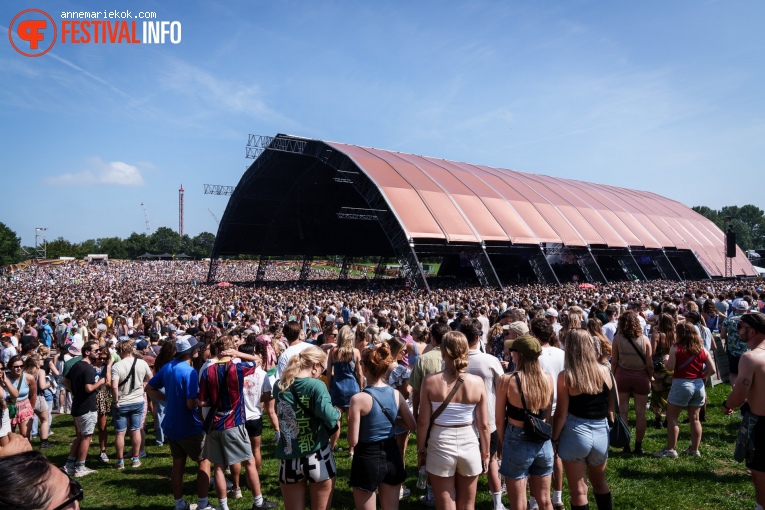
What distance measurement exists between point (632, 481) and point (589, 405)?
7.58 ft

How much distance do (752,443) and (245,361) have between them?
485 centimetres

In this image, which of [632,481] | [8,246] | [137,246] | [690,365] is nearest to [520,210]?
[690,365]

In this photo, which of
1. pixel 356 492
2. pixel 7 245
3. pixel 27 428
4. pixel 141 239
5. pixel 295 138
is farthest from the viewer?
pixel 141 239

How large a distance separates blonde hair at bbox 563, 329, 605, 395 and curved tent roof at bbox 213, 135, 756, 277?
2586 centimetres

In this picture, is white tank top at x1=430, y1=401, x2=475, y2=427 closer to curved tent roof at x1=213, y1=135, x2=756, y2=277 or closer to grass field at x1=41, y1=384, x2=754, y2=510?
grass field at x1=41, y1=384, x2=754, y2=510

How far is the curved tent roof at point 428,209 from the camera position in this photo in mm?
32656

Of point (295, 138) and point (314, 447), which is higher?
point (295, 138)

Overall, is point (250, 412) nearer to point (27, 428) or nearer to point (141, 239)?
point (27, 428)

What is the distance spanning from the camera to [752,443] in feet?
13.7

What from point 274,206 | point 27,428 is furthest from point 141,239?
point 27,428

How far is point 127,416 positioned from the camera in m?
6.83

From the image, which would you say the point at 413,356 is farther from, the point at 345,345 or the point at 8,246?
the point at 8,246

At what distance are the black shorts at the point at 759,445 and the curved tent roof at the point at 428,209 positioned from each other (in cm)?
2585

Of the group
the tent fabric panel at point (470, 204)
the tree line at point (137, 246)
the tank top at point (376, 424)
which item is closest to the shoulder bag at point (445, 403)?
the tank top at point (376, 424)
